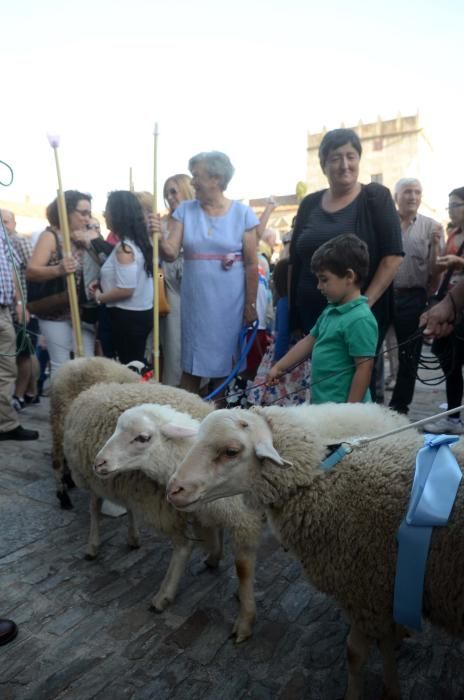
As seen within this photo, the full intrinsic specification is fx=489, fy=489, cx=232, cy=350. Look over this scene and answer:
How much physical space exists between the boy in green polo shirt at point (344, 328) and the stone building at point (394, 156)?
128 ft

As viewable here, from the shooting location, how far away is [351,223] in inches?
113

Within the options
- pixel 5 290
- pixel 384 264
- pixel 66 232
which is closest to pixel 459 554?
pixel 384 264

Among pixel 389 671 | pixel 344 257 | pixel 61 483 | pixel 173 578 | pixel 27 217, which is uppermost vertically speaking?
pixel 27 217

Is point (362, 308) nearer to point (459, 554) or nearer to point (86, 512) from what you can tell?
point (459, 554)

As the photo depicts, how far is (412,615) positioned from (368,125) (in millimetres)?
46959

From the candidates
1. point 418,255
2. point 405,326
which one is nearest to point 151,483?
point 405,326

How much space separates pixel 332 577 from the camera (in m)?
1.59

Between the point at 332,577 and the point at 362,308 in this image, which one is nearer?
the point at 332,577

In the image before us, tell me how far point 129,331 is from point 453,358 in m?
2.42

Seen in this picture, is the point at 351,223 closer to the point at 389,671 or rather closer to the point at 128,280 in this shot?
the point at 128,280

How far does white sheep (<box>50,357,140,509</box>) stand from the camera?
10.2 ft

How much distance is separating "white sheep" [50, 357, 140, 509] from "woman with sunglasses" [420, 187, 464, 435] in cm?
197

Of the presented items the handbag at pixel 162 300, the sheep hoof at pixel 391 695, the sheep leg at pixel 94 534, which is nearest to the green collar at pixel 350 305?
the sheep hoof at pixel 391 695

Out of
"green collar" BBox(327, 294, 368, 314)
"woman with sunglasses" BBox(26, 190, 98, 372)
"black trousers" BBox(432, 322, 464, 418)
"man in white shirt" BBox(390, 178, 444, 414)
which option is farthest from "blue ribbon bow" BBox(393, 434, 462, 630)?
"man in white shirt" BBox(390, 178, 444, 414)
